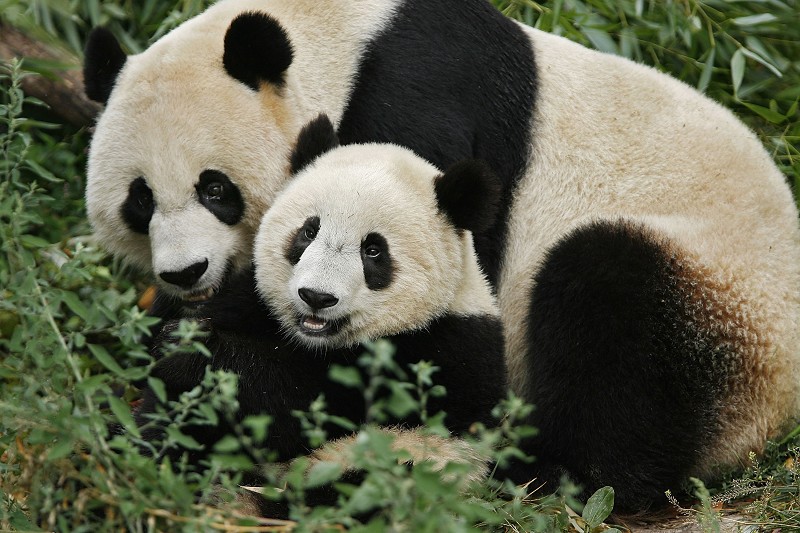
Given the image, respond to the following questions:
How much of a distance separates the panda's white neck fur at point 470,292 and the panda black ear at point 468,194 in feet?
0.43

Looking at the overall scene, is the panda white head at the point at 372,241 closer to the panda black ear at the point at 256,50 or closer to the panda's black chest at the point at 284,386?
the panda's black chest at the point at 284,386

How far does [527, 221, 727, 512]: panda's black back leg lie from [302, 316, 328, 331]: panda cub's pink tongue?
105cm

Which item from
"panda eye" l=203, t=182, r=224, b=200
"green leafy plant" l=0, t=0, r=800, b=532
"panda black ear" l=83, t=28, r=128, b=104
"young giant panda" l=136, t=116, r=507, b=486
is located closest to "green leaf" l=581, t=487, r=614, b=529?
"green leafy plant" l=0, t=0, r=800, b=532

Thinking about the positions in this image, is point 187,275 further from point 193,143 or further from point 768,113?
point 768,113

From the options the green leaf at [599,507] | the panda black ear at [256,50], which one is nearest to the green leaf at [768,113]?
the green leaf at [599,507]

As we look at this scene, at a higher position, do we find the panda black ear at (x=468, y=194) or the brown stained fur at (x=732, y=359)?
the panda black ear at (x=468, y=194)

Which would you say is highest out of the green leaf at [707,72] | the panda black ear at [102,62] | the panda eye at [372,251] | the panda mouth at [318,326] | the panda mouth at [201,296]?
the green leaf at [707,72]

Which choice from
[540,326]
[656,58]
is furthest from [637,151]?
[656,58]

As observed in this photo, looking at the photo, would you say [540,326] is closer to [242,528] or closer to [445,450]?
[445,450]

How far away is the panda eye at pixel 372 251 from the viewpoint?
3.29m

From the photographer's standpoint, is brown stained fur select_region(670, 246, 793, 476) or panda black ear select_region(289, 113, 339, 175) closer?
panda black ear select_region(289, 113, 339, 175)

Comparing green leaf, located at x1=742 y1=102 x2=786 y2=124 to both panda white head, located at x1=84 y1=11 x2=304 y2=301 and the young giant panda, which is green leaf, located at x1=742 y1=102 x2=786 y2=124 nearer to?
the young giant panda

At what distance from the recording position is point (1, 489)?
2865mm

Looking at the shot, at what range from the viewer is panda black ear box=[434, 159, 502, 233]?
11.0 ft
